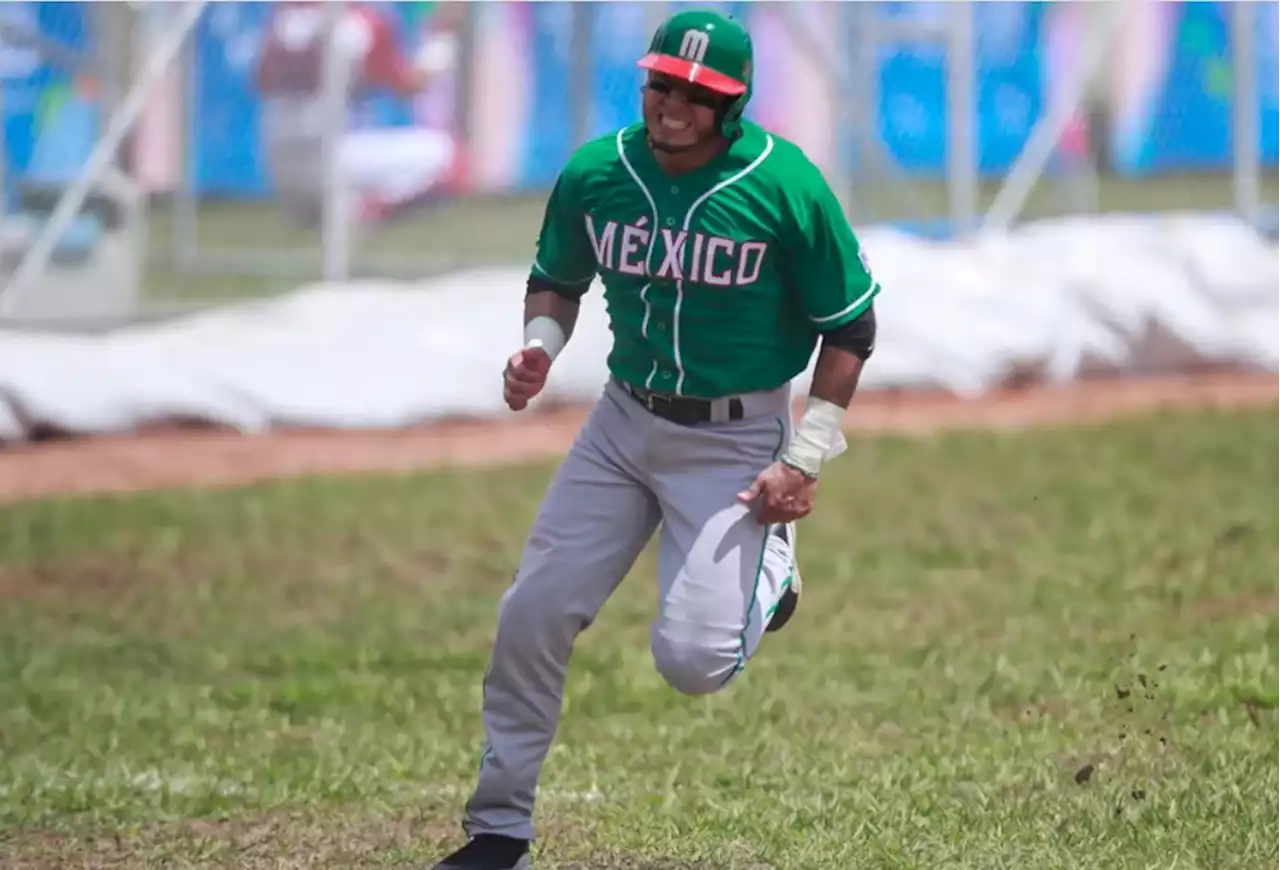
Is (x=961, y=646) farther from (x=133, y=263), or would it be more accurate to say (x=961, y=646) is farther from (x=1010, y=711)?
(x=133, y=263)

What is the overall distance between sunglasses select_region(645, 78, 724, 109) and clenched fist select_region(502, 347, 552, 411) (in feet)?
2.30

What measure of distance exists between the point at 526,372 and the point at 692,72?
0.82 metres

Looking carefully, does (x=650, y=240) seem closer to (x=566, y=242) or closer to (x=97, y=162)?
(x=566, y=242)

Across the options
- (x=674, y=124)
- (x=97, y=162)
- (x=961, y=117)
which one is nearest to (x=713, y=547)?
(x=674, y=124)

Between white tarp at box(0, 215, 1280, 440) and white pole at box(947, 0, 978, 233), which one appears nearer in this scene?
white tarp at box(0, 215, 1280, 440)

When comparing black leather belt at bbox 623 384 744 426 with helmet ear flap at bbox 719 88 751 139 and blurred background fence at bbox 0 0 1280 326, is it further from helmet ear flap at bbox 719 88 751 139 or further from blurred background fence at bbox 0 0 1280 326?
blurred background fence at bbox 0 0 1280 326

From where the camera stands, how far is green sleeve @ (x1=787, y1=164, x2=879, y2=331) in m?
4.83

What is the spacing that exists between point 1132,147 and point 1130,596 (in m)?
9.35

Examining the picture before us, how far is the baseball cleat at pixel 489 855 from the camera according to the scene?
493cm

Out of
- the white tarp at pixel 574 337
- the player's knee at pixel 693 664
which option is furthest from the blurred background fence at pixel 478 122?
the player's knee at pixel 693 664

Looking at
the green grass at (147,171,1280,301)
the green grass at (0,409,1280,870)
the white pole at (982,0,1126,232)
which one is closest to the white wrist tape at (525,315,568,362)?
the green grass at (0,409,1280,870)

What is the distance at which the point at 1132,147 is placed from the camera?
17.1m

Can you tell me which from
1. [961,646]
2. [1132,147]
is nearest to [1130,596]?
[961,646]

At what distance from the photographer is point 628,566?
5074 millimetres
